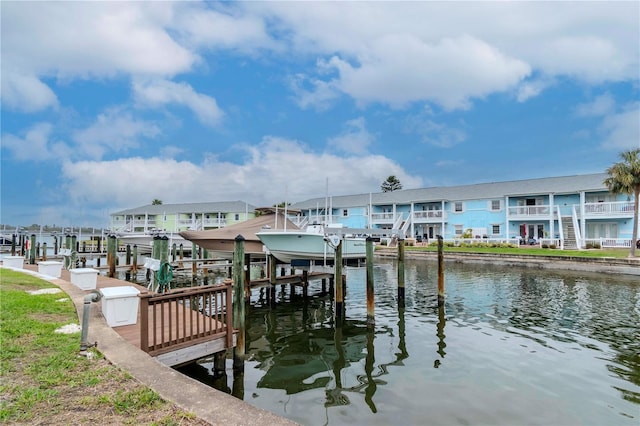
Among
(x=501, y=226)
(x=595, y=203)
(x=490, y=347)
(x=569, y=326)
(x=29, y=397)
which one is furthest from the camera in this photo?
(x=501, y=226)

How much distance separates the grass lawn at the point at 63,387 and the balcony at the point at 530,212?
134 feet

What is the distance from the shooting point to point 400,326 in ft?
38.9

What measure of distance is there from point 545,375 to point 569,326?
504 cm

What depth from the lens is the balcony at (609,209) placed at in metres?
32.9

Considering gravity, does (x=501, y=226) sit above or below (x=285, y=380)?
above

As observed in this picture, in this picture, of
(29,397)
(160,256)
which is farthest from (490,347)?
(160,256)

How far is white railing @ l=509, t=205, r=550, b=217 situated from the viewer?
123ft

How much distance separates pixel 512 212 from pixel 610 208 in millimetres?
8590

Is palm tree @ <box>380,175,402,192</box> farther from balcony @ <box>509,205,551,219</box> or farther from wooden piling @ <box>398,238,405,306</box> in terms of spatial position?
wooden piling @ <box>398,238,405,306</box>

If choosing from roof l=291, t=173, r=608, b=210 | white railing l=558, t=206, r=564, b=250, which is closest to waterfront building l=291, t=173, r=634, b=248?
roof l=291, t=173, r=608, b=210

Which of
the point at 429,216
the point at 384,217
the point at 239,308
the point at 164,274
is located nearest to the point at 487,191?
the point at 429,216

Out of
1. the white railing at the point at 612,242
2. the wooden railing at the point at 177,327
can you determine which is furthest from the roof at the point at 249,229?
the white railing at the point at 612,242

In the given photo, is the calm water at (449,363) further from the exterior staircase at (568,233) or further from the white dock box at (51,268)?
the exterior staircase at (568,233)

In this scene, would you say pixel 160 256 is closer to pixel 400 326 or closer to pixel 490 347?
pixel 400 326
